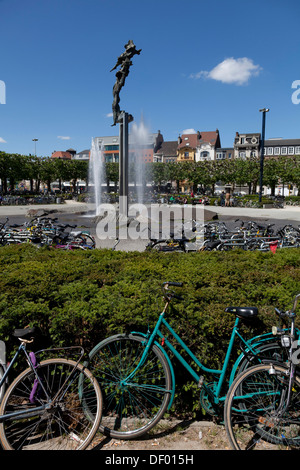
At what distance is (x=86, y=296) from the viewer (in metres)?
3.43

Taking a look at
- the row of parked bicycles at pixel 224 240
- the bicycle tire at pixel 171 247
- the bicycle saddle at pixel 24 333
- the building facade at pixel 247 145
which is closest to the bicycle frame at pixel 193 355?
the bicycle saddle at pixel 24 333

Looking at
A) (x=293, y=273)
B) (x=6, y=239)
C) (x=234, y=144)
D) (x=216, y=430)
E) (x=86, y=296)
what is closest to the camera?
(x=216, y=430)

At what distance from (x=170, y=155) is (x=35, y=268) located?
336 ft

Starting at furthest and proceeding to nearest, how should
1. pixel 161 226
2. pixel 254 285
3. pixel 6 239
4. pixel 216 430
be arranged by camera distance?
pixel 161 226 < pixel 6 239 < pixel 254 285 < pixel 216 430

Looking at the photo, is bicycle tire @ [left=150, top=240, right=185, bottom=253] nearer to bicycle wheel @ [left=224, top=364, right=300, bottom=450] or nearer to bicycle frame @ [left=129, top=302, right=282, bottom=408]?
bicycle frame @ [left=129, top=302, right=282, bottom=408]

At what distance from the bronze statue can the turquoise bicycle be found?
15950 millimetres

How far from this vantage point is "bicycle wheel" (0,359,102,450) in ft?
8.71

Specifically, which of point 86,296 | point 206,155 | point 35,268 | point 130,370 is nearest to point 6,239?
point 35,268

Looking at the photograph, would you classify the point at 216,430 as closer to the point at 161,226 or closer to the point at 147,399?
the point at 147,399

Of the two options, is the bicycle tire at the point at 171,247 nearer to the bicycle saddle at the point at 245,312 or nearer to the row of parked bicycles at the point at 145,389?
the row of parked bicycles at the point at 145,389

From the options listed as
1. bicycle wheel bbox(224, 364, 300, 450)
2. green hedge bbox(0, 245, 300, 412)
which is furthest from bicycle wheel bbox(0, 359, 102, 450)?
bicycle wheel bbox(224, 364, 300, 450)

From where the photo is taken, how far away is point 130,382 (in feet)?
9.81

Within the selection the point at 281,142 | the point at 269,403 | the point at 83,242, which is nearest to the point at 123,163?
the point at 83,242

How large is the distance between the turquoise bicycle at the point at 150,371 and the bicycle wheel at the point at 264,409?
0.18m
